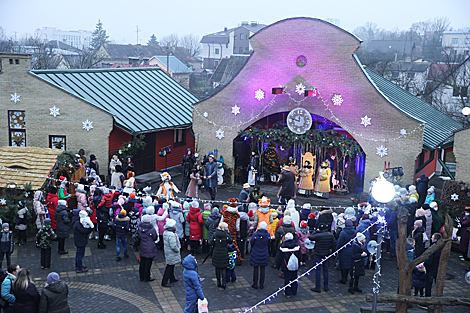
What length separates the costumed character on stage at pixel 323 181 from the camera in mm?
20466

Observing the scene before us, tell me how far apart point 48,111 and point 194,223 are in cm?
1113

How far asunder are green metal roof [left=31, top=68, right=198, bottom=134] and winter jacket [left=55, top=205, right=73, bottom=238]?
28.4 feet

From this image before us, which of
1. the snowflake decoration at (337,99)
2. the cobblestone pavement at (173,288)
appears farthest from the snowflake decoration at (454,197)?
the snowflake decoration at (337,99)

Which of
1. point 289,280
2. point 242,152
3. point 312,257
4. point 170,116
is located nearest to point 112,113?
point 170,116

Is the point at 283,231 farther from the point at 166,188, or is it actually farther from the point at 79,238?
the point at 166,188

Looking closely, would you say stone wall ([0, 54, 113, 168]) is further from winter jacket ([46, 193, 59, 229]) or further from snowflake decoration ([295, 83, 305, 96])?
snowflake decoration ([295, 83, 305, 96])

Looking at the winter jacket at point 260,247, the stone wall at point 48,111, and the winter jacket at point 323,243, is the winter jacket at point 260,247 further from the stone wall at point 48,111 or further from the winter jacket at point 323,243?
the stone wall at point 48,111

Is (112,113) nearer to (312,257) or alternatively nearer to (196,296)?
(312,257)

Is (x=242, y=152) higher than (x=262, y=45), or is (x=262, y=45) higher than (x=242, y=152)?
(x=262, y=45)

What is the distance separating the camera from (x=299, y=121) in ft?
67.5

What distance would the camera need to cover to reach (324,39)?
1969cm

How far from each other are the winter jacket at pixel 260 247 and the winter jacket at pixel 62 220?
17.1ft

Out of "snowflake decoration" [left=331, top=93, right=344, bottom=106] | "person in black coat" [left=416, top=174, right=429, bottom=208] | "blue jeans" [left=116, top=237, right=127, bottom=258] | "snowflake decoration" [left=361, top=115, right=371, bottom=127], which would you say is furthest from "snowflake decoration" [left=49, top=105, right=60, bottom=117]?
Answer: "person in black coat" [left=416, top=174, right=429, bottom=208]

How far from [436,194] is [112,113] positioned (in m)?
13.8
